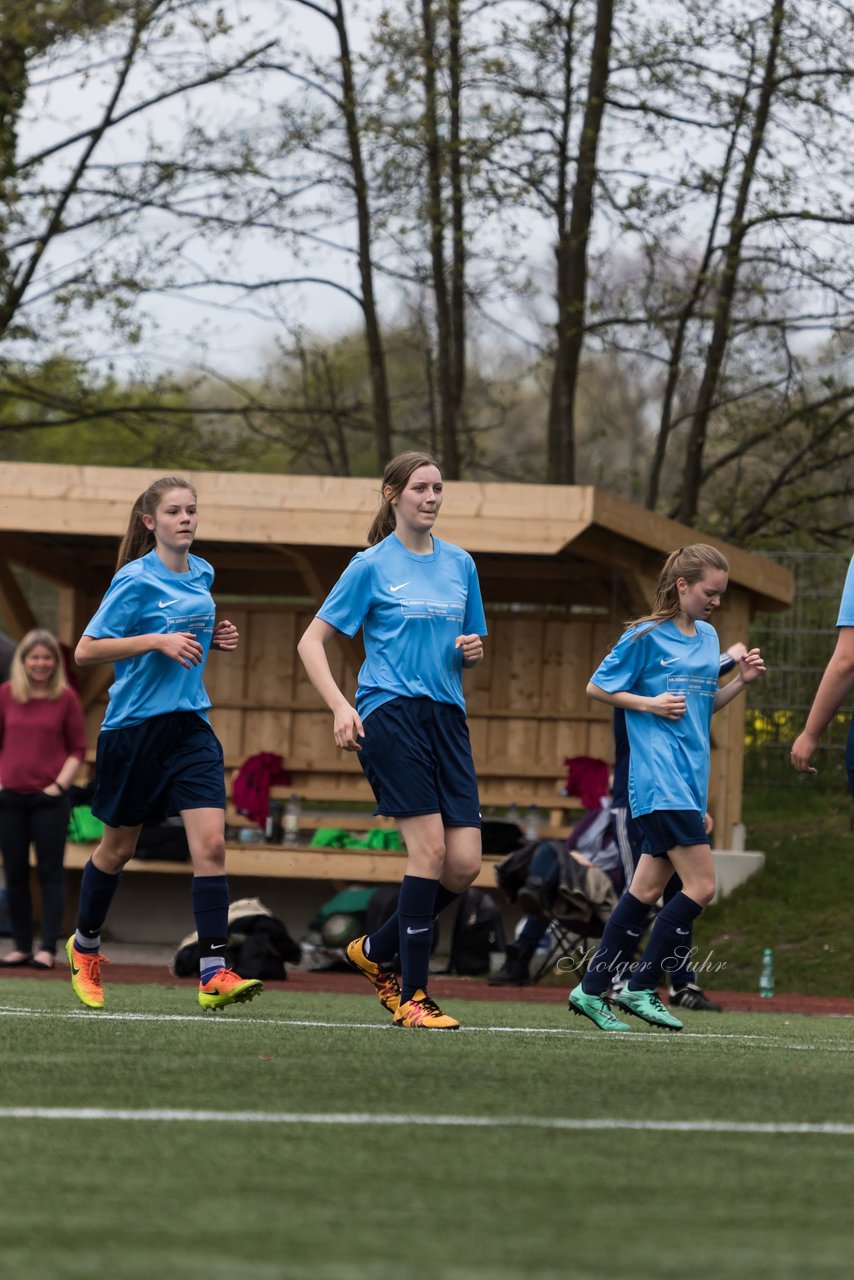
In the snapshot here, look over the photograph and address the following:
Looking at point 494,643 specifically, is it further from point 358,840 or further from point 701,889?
point 701,889

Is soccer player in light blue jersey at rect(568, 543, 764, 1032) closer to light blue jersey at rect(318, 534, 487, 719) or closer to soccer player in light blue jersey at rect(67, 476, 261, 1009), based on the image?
light blue jersey at rect(318, 534, 487, 719)

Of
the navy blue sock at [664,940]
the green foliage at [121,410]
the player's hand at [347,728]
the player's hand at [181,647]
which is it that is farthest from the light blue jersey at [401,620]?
the green foliage at [121,410]

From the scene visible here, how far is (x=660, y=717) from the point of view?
7.05 meters

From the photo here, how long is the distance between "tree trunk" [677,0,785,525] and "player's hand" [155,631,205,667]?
12361 millimetres

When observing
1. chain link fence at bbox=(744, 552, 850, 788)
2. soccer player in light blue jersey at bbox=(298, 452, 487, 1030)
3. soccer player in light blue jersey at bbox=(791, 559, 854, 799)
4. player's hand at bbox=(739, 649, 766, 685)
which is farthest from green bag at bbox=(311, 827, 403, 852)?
soccer player in light blue jersey at bbox=(791, 559, 854, 799)

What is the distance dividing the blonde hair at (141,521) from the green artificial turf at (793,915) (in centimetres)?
751

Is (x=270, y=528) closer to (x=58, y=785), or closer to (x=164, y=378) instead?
(x=58, y=785)

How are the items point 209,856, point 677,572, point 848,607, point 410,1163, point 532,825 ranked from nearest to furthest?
point 410,1163 → point 848,607 → point 209,856 → point 677,572 → point 532,825

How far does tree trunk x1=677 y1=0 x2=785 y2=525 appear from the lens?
18.0 metres

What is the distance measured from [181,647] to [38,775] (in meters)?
5.74

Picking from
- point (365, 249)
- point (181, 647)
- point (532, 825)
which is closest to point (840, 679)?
point (181, 647)

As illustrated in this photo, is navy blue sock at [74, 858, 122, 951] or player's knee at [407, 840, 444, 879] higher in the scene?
player's knee at [407, 840, 444, 879]

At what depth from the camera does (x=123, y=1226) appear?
2641mm

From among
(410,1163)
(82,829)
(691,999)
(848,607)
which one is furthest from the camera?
(82,829)
